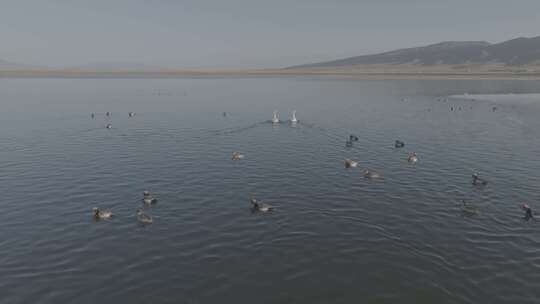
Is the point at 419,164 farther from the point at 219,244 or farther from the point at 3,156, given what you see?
the point at 3,156

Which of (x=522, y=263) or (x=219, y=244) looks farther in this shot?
(x=219, y=244)

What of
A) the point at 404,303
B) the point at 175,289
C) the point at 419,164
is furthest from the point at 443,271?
the point at 419,164

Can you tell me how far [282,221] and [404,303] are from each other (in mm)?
9937

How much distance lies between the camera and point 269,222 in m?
23.4

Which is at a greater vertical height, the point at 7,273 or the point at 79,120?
the point at 79,120

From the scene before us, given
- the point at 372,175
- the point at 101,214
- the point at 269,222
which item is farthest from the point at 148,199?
the point at 372,175

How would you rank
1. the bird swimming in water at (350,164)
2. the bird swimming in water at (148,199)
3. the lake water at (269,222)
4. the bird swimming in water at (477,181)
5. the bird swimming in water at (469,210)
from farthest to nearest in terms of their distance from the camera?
the bird swimming in water at (350,164)
the bird swimming in water at (477,181)
the bird swimming in water at (148,199)
the bird swimming in water at (469,210)
the lake water at (269,222)

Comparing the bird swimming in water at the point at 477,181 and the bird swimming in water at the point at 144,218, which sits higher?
the bird swimming in water at the point at 477,181

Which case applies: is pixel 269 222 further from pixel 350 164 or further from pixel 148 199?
pixel 350 164

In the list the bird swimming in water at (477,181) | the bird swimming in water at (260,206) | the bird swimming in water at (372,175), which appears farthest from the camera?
the bird swimming in water at (372,175)

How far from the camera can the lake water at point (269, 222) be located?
54.6ft

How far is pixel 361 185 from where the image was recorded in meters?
30.5

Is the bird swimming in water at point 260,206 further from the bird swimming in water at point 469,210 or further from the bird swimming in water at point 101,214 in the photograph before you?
the bird swimming in water at point 469,210

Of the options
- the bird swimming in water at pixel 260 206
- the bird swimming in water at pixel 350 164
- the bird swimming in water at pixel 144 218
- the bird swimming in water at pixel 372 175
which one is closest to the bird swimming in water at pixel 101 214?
the bird swimming in water at pixel 144 218
